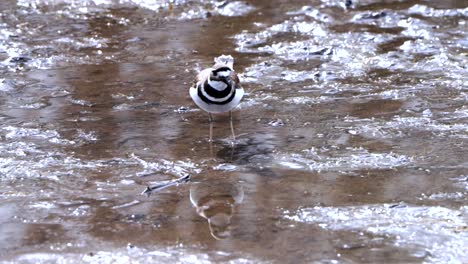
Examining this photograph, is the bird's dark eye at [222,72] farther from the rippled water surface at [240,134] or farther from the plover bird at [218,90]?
the rippled water surface at [240,134]

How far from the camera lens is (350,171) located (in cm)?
687

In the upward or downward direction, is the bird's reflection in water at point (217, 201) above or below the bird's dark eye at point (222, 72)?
below

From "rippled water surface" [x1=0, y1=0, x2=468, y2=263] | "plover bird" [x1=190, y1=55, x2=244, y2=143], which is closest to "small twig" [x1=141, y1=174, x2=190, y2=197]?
"rippled water surface" [x1=0, y1=0, x2=468, y2=263]

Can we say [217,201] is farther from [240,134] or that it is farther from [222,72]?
[240,134]

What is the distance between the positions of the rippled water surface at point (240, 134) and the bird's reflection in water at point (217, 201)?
0.02 m

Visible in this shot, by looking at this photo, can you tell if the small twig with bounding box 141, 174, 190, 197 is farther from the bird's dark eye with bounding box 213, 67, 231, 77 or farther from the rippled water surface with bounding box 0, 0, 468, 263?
the bird's dark eye with bounding box 213, 67, 231, 77

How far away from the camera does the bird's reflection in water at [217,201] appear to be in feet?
19.6

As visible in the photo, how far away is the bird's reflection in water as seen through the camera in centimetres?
598

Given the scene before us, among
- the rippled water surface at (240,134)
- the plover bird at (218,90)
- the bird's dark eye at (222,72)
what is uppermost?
the bird's dark eye at (222,72)

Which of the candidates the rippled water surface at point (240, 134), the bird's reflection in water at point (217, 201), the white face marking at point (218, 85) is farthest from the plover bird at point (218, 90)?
the bird's reflection in water at point (217, 201)

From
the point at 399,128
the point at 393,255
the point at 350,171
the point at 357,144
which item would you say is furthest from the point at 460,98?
the point at 393,255

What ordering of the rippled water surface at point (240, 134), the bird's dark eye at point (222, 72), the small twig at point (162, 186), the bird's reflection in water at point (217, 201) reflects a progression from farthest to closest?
the bird's dark eye at point (222, 72)
the small twig at point (162, 186)
the bird's reflection in water at point (217, 201)
the rippled water surface at point (240, 134)

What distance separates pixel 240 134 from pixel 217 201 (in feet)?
5.05

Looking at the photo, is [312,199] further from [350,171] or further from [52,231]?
[52,231]
